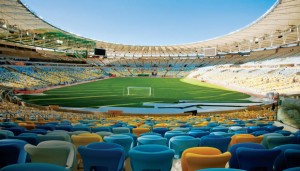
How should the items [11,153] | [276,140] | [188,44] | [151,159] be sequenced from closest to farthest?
[151,159] → [11,153] → [276,140] → [188,44]

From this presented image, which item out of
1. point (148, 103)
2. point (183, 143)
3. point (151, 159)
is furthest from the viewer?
point (148, 103)

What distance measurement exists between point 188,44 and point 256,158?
6916 cm

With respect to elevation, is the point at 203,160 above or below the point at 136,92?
above

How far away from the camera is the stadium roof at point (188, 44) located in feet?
116

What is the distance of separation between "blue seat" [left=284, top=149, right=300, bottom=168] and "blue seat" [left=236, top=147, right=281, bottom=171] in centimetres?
11

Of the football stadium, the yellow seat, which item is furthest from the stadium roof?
the yellow seat

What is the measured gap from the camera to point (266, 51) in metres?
62.5

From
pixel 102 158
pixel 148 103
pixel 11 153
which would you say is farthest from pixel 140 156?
pixel 148 103

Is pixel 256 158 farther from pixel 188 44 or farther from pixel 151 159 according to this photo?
pixel 188 44

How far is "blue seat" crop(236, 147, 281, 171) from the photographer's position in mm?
3297

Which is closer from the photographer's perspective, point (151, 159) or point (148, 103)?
point (151, 159)

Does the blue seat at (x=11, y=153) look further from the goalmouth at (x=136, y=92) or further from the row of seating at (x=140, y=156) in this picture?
the goalmouth at (x=136, y=92)

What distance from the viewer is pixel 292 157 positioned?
3.31 meters

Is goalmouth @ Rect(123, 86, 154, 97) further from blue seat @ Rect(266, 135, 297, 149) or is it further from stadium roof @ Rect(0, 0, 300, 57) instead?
blue seat @ Rect(266, 135, 297, 149)
